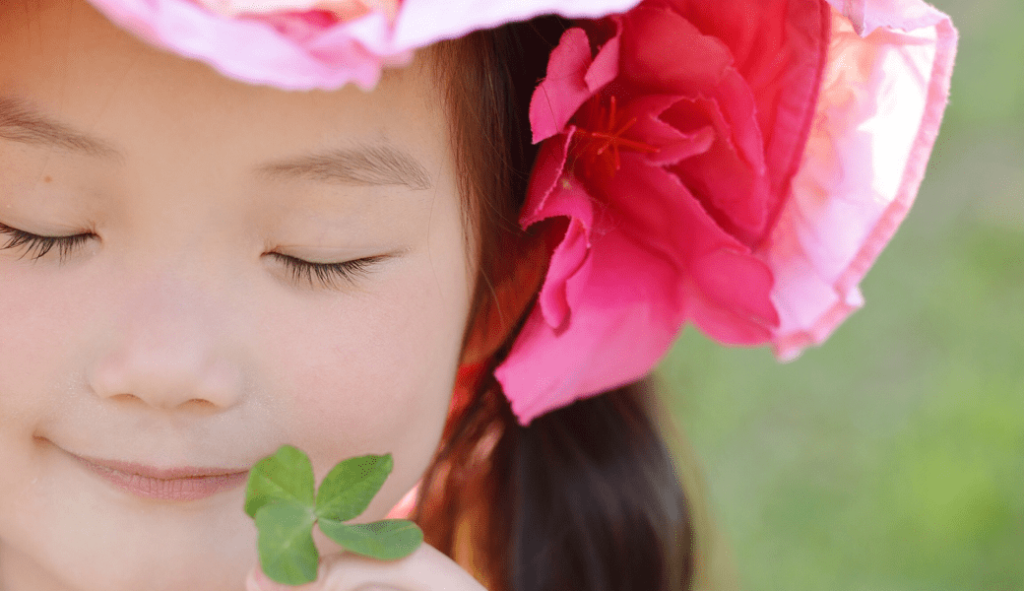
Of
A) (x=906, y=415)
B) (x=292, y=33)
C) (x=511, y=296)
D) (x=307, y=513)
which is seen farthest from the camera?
(x=906, y=415)

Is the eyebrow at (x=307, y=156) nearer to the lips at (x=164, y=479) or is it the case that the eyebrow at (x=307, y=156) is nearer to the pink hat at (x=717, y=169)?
the pink hat at (x=717, y=169)

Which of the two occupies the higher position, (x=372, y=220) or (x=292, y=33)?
(x=292, y=33)

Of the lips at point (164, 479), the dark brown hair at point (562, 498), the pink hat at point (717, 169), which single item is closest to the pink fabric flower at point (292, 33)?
the pink hat at point (717, 169)

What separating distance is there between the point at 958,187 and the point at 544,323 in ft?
5.95

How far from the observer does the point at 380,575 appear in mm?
812

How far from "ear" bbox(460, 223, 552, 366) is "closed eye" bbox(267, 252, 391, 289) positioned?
20cm

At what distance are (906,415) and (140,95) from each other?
1.79m

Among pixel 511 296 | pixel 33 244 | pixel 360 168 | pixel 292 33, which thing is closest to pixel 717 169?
pixel 511 296

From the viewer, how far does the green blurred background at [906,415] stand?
6.61ft

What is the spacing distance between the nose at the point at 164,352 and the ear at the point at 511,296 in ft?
1.04

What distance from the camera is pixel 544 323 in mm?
1055

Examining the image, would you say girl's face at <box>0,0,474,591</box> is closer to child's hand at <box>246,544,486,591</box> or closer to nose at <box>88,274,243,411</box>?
nose at <box>88,274,243,411</box>

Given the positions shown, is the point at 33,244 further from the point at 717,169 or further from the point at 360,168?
the point at 717,169

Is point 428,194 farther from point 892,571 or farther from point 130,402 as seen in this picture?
point 892,571
